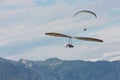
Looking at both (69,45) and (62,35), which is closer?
(62,35)

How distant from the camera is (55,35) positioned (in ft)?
371

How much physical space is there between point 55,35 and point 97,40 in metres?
12.4

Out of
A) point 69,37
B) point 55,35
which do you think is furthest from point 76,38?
point 55,35

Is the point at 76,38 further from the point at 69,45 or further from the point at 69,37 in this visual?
the point at 69,45

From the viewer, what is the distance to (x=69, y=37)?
107188 mm

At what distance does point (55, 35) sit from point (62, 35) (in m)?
5.96

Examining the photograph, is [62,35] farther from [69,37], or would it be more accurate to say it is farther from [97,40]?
[97,40]

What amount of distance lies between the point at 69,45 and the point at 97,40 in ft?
33.5

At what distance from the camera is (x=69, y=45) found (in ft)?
380

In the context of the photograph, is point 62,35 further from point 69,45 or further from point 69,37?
point 69,45

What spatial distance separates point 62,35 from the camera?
10744 cm

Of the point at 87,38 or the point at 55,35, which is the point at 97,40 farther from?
the point at 55,35

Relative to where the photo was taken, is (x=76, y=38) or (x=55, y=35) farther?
(x=55, y=35)

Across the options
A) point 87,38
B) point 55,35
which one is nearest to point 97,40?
point 87,38
